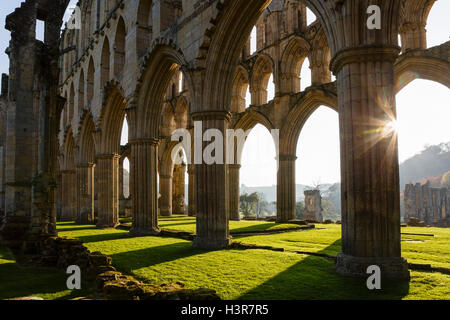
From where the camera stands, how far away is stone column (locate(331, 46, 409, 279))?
5457mm

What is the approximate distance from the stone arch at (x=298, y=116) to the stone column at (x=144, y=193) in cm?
900

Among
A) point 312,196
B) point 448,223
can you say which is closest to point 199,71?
point 312,196

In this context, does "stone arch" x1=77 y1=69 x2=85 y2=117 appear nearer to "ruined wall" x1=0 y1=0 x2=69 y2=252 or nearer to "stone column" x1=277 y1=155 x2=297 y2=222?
"ruined wall" x1=0 y1=0 x2=69 y2=252

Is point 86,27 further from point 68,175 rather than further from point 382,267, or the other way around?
point 382,267

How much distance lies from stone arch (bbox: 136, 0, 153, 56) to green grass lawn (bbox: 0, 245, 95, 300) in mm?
9481

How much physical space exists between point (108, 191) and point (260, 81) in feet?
37.4

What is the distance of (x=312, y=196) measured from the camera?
31.9 metres

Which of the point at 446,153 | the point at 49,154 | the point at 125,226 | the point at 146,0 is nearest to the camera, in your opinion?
the point at 49,154

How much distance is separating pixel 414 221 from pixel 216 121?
15.1m

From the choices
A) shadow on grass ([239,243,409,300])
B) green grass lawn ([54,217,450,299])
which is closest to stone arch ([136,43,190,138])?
green grass lawn ([54,217,450,299])

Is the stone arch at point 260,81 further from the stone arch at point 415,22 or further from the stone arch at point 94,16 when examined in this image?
the stone arch at point 94,16

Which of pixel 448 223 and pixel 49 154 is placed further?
pixel 448 223

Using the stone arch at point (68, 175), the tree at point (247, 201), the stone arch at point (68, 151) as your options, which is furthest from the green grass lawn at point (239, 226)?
the tree at point (247, 201)
